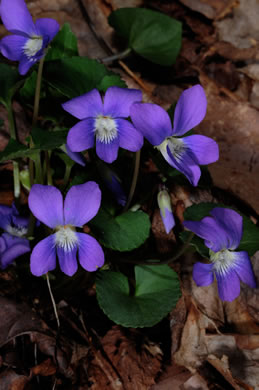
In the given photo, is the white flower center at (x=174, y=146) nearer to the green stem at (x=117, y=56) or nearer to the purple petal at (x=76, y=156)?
the purple petal at (x=76, y=156)

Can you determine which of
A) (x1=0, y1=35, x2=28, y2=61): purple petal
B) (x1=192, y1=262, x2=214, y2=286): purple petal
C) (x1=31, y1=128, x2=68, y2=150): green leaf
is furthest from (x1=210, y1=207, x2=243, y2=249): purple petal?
(x1=0, y1=35, x2=28, y2=61): purple petal

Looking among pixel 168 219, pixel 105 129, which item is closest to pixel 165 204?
pixel 168 219

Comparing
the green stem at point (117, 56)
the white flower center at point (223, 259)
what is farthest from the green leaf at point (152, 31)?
the white flower center at point (223, 259)

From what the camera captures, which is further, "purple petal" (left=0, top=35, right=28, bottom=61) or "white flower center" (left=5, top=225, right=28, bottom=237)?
"white flower center" (left=5, top=225, right=28, bottom=237)

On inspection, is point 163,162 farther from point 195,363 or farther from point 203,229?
point 195,363

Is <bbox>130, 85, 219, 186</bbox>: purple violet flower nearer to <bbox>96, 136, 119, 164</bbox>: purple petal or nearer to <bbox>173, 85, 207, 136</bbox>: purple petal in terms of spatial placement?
<bbox>173, 85, 207, 136</bbox>: purple petal
